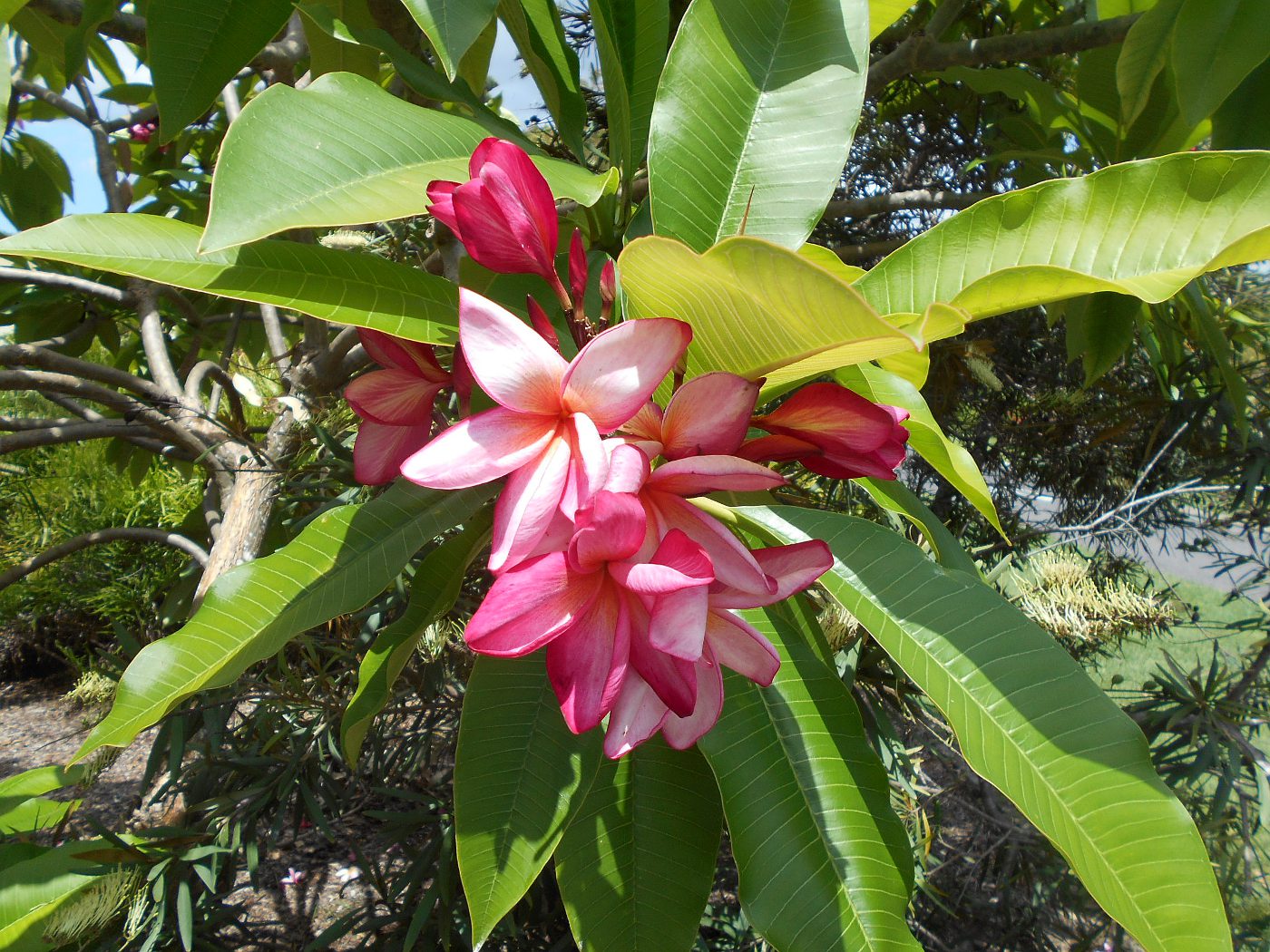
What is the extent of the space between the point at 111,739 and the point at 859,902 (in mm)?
542

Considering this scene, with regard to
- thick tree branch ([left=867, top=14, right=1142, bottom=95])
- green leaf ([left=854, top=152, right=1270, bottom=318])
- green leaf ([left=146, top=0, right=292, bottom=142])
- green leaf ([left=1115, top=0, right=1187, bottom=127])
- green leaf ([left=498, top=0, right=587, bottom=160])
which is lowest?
green leaf ([left=854, top=152, right=1270, bottom=318])

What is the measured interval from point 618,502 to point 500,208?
0.82ft

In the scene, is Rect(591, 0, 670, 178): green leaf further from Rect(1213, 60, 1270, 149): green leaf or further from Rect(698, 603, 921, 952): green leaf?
Rect(1213, 60, 1270, 149): green leaf

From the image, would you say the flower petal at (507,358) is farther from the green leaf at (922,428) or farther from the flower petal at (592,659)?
the green leaf at (922,428)

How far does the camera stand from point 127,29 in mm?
1293

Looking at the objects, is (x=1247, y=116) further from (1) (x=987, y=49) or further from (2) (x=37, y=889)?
(2) (x=37, y=889)

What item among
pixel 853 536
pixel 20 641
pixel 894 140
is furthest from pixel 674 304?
pixel 20 641

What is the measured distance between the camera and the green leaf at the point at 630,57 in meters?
0.72

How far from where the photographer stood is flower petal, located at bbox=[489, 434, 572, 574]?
0.45 meters

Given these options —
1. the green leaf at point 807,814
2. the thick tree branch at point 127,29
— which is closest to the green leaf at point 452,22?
the green leaf at point 807,814

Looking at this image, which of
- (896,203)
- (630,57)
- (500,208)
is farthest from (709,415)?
(896,203)

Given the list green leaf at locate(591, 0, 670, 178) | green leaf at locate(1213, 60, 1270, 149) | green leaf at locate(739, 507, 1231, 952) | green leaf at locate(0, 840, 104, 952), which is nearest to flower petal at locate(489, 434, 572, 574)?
green leaf at locate(739, 507, 1231, 952)

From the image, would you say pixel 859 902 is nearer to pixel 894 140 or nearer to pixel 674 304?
pixel 674 304

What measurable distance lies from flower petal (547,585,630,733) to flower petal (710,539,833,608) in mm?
61
